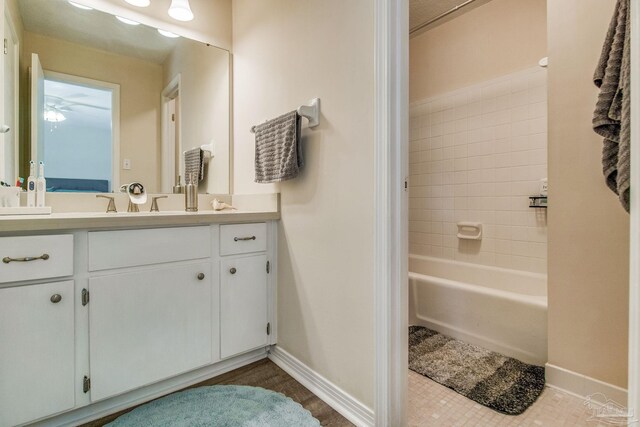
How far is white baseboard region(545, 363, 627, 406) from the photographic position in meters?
1.39

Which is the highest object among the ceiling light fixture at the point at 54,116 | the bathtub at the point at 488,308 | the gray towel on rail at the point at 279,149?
the ceiling light fixture at the point at 54,116

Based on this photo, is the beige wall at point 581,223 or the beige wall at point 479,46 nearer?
the beige wall at point 581,223

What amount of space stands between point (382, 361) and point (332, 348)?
0.32 meters

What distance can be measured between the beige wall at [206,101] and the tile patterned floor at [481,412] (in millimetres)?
1748

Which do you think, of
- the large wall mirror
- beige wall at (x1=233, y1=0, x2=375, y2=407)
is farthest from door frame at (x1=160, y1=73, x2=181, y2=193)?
beige wall at (x1=233, y1=0, x2=375, y2=407)

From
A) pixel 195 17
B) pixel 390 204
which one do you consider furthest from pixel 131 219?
pixel 195 17

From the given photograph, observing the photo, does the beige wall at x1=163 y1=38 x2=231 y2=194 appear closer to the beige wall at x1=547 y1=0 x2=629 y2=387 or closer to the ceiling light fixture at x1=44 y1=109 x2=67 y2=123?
the ceiling light fixture at x1=44 y1=109 x2=67 y2=123

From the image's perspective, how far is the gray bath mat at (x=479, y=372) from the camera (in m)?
1.47

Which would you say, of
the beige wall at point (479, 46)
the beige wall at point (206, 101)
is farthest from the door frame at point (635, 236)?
the beige wall at point (206, 101)

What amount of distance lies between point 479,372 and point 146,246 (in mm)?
1819

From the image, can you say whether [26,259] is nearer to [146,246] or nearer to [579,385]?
[146,246]

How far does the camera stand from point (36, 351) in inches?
46.1

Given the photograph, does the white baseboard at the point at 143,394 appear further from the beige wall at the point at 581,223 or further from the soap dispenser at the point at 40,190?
the beige wall at the point at 581,223

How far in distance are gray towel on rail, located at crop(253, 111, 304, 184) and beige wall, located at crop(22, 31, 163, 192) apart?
695 mm
